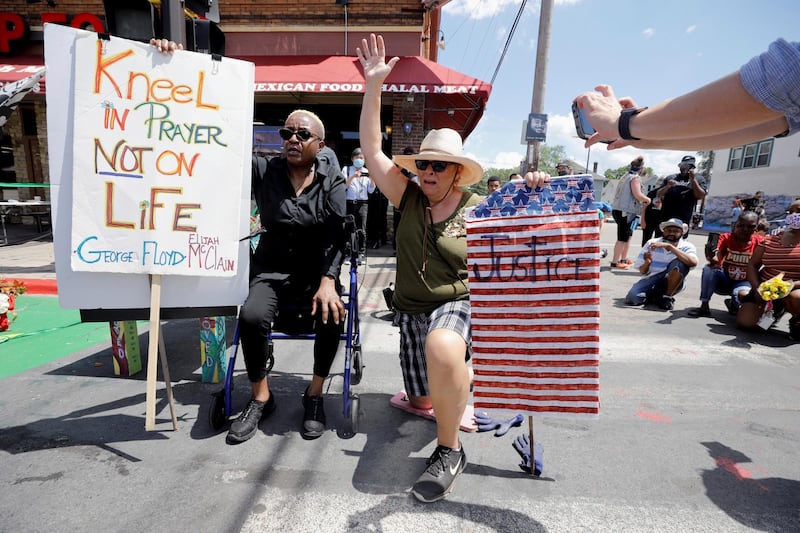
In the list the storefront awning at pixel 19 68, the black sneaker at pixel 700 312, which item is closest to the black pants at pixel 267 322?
the black sneaker at pixel 700 312

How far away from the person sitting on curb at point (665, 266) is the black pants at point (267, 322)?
4.63 meters

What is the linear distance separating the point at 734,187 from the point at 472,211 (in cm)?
3233

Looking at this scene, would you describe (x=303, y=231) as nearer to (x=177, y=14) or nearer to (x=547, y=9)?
(x=177, y=14)

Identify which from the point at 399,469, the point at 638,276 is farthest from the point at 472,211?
the point at 638,276

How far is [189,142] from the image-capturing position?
2207 mm

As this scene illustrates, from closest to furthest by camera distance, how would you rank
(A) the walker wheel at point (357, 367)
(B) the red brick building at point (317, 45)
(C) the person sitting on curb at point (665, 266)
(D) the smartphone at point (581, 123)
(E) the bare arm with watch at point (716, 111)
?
(E) the bare arm with watch at point (716, 111)
(D) the smartphone at point (581, 123)
(A) the walker wheel at point (357, 367)
(C) the person sitting on curb at point (665, 266)
(B) the red brick building at point (317, 45)

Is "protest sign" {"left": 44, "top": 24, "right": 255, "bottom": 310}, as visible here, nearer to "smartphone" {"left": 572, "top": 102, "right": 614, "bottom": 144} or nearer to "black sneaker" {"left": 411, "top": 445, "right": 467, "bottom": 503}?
"black sneaker" {"left": 411, "top": 445, "right": 467, "bottom": 503}

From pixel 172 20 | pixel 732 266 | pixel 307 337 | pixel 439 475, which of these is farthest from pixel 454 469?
pixel 732 266

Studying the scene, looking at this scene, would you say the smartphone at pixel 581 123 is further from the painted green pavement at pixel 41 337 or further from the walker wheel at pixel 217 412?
the painted green pavement at pixel 41 337

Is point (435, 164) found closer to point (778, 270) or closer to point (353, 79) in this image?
point (778, 270)

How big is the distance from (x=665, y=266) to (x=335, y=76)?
6.71 m

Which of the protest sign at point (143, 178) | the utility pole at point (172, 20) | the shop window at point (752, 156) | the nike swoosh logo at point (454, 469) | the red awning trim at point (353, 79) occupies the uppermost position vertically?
the shop window at point (752, 156)

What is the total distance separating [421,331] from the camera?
2402 millimetres

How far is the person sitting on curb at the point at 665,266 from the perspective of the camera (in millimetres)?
5301
